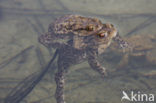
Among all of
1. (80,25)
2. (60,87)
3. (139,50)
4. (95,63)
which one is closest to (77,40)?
(80,25)

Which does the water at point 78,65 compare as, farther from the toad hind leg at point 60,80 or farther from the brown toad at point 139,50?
the toad hind leg at point 60,80

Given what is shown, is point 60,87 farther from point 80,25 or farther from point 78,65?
point 80,25

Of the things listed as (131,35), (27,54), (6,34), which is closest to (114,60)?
(131,35)

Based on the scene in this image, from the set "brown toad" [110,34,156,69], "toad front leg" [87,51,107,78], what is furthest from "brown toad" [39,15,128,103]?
"brown toad" [110,34,156,69]

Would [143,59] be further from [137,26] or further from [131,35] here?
[137,26]

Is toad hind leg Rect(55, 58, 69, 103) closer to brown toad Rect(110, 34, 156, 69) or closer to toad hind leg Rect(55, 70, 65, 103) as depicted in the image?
toad hind leg Rect(55, 70, 65, 103)
